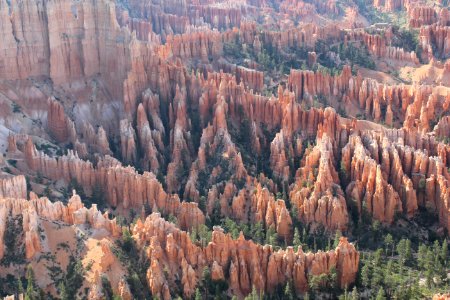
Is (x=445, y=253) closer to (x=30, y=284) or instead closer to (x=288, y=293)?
(x=288, y=293)

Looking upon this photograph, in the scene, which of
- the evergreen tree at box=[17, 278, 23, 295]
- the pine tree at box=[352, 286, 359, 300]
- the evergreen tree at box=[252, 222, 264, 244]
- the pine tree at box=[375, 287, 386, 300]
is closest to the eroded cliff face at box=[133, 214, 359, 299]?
the pine tree at box=[352, 286, 359, 300]

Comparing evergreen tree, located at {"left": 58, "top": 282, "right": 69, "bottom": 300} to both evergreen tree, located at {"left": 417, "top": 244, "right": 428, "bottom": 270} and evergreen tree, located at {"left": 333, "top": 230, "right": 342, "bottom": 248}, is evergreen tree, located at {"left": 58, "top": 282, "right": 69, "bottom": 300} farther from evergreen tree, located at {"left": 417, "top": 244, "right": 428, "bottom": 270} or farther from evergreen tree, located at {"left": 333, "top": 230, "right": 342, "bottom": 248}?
evergreen tree, located at {"left": 417, "top": 244, "right": 428, "bottom": 270}

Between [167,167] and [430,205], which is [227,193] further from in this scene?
[430,205]

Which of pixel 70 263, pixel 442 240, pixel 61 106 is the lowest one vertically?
pixel 442 240

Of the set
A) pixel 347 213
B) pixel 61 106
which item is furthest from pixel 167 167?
pixel 347 213

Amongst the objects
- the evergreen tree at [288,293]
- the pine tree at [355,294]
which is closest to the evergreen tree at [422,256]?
the pine tree at [355,294]

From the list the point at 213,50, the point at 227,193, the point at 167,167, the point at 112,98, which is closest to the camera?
the point at 227,193

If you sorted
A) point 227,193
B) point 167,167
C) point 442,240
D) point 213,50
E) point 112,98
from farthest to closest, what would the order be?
point 213,50
point 112,98
point 167,167
point 227,193
point 442,240

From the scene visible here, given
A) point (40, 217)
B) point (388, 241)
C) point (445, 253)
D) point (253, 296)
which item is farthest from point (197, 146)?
point (445, 253)

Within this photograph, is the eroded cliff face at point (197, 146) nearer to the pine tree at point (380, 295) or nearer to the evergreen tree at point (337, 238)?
the evergreen tree at point (337, 238)
